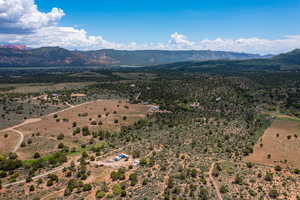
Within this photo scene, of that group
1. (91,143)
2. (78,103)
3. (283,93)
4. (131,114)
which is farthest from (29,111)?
(283,93)

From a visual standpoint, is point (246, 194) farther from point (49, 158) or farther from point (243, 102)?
point (243, 102)

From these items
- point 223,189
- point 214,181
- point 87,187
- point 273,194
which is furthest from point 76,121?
point 273,194

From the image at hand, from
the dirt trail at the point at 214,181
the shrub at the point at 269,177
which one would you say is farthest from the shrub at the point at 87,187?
the shrub at the point at 269,177

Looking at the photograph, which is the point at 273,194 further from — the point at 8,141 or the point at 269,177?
the point at 8,141

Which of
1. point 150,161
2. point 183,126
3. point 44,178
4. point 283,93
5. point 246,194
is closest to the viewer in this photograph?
point 246,194

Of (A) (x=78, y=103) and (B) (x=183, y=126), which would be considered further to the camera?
(A) (x=78, y=103)

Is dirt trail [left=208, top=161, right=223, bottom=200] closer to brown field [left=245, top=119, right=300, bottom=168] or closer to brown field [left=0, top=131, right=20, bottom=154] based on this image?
brown field [left=245, top=119, right=300, bottom=168]
